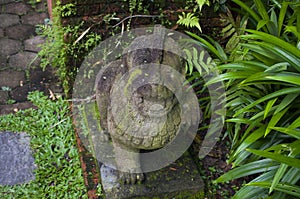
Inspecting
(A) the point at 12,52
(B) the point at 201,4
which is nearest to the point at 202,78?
(B) the point at 201,4

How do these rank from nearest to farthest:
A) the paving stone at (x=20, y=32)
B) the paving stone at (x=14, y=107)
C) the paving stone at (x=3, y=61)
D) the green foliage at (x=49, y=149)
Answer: the green foliage at (x=49, y=149) → the paving stone at (x=14, y=107) → the paving stone at (x=3, y=61) → the paving stone at (x=20, y=32)

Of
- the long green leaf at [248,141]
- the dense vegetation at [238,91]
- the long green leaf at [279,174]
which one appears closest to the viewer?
the long green leaf at [279,174]

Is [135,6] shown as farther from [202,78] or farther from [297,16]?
[297,16]

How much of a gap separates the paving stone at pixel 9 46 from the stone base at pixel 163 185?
2.35 m

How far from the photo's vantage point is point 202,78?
150 inches

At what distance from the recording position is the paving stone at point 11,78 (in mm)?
4551

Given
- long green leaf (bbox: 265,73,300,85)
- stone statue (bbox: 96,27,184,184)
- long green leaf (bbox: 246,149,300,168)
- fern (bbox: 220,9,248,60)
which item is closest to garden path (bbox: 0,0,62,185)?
stone statue (bbox: 96,27,184,184)

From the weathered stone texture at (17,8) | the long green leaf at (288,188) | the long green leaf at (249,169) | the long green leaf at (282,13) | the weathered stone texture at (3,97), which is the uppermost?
the long green leaf at (282,13)

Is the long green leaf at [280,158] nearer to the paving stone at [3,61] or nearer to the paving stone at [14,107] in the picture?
the paving stone at [14,107]

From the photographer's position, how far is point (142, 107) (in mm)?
2537

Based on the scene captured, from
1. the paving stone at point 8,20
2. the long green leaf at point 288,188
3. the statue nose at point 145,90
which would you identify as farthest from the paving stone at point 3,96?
the long green leaf at point 288,188

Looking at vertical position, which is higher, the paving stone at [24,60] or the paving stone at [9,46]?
the paving stone at [9,46]

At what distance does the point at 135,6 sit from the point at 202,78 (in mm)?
848

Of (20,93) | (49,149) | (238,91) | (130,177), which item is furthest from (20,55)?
(238,91)
